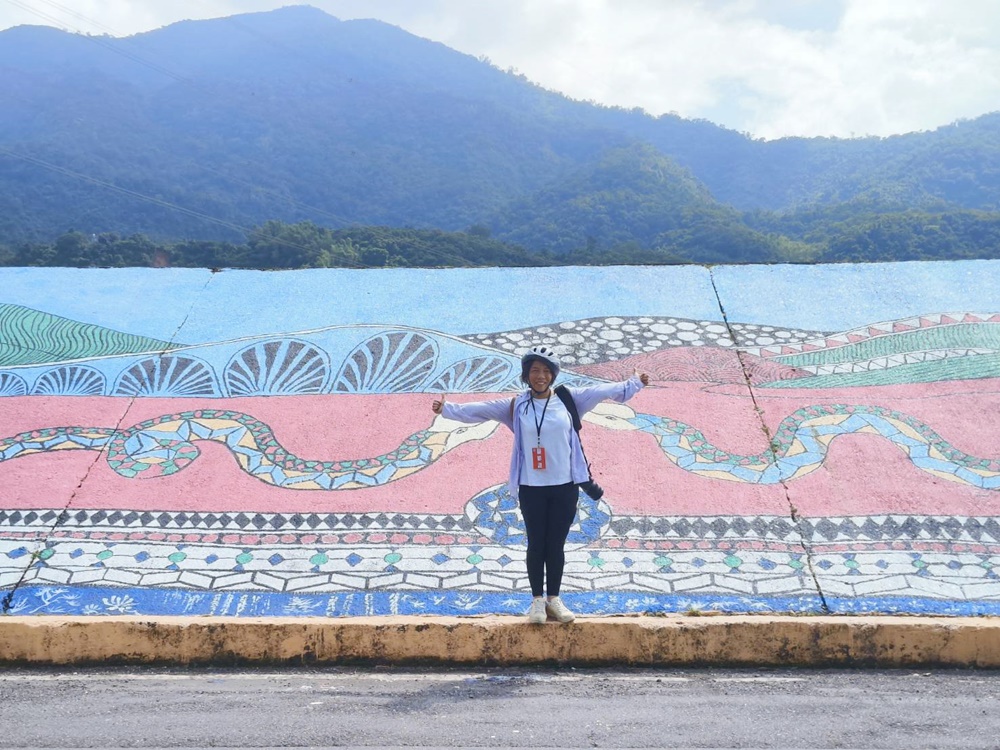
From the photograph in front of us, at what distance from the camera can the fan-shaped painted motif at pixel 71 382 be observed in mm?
6887

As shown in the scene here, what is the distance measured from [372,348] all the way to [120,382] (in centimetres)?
188

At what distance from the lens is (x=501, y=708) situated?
11.8ft

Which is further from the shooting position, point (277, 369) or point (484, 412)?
point (277, 369)

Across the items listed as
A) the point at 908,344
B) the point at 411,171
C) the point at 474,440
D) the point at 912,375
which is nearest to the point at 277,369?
the point at 474,440

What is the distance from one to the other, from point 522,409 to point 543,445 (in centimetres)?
19

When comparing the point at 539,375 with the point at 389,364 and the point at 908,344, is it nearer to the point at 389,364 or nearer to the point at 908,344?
the point at 389,364

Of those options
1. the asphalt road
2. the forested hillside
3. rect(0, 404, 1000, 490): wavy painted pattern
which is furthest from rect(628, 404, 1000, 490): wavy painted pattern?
the forested hillside

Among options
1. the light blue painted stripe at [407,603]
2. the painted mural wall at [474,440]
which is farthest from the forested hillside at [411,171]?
the light blue painted stripe at [407,603]

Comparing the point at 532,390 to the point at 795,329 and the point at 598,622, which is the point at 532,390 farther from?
the point at 795,329

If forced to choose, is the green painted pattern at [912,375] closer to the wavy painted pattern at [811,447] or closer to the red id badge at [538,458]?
the wavy painted pattern at [811,447]

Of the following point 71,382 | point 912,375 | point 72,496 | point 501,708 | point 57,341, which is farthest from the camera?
point 57,341

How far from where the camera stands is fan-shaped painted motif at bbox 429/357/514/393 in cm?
689

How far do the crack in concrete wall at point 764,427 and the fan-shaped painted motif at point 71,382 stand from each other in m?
4.69

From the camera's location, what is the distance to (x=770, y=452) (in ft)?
19.6
